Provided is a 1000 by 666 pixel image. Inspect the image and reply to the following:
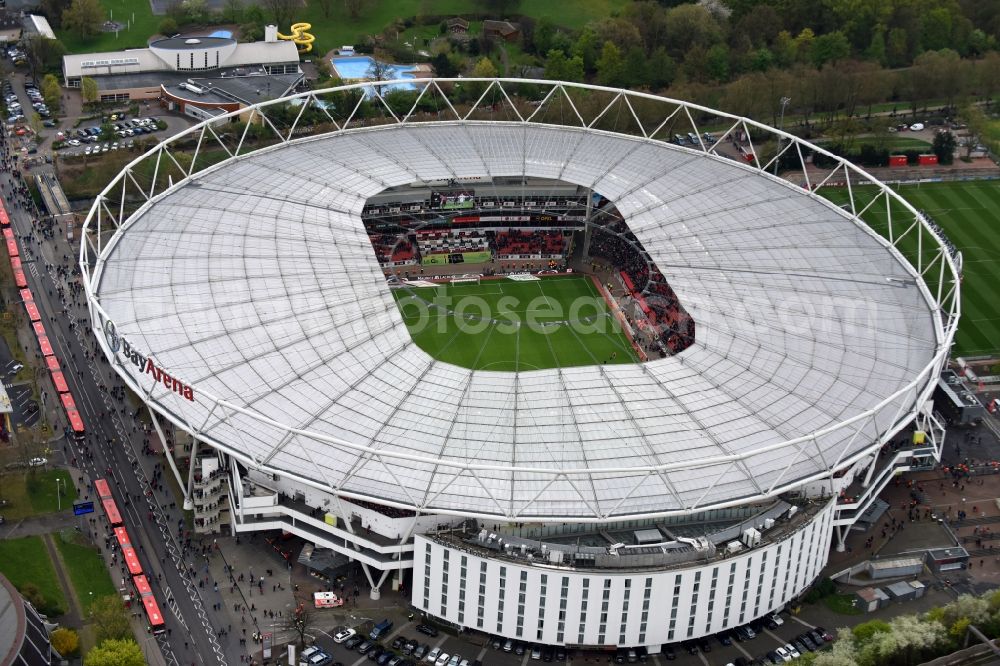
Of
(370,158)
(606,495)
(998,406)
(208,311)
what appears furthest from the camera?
(370,158)

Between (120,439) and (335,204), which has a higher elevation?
(335,204)

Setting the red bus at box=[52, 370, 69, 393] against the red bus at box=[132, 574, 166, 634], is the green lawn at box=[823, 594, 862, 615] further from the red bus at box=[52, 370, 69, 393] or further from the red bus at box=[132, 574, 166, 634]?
the red bus at box=[52, 370, 69, 393]

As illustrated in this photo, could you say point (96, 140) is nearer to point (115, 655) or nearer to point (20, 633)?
point (20, 633)

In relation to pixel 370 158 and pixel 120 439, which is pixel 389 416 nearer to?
pixel 120 439

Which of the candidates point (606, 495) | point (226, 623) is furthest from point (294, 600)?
point (606, 495)

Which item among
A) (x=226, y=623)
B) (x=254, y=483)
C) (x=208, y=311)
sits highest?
(x=208, y=311)

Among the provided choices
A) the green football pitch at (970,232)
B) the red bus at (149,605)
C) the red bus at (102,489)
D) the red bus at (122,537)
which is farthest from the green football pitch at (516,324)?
the red bus at (149,605)

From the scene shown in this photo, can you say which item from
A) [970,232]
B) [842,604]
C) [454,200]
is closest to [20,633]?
[842,604]
